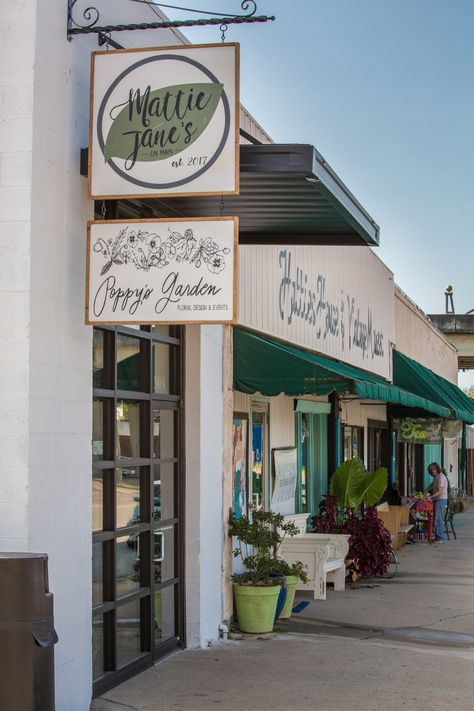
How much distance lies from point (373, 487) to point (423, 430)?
1001cm

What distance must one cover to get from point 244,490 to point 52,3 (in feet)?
21.6

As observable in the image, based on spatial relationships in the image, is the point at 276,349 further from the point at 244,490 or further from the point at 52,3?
the point at 52,3

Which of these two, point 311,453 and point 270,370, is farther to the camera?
point 311,453

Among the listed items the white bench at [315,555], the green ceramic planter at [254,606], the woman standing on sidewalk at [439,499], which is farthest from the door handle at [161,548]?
the woman standing on sidewalk at [439,499]

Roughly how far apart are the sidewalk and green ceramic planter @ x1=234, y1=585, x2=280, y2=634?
154 millimetres

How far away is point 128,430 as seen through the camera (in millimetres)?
7832

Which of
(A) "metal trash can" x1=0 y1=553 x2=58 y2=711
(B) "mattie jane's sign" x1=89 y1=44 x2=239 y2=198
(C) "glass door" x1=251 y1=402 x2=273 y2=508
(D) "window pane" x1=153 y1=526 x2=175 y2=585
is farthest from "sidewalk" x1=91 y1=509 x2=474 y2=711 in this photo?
(B) "mattie jane's sign" x1=89 y1=44 x2=239 y2=198

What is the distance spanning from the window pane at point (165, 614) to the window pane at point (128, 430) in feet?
4.48

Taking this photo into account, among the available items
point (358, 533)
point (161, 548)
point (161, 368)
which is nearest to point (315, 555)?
point (358, 533)

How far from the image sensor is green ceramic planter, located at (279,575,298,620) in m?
10.3

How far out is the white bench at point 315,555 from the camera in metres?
11.9

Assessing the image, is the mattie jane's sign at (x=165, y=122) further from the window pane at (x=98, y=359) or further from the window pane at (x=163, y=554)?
the window pane at (x=163, y=554)

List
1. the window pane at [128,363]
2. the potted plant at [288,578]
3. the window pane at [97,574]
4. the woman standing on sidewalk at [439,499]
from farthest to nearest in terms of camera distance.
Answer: the woman standing on sidewalk at [439,499]
the potted plant at [288,578]
the window pane at [128,363]
the window pane at [97,574]

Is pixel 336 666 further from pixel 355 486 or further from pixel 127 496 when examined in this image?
pixel 355 486
